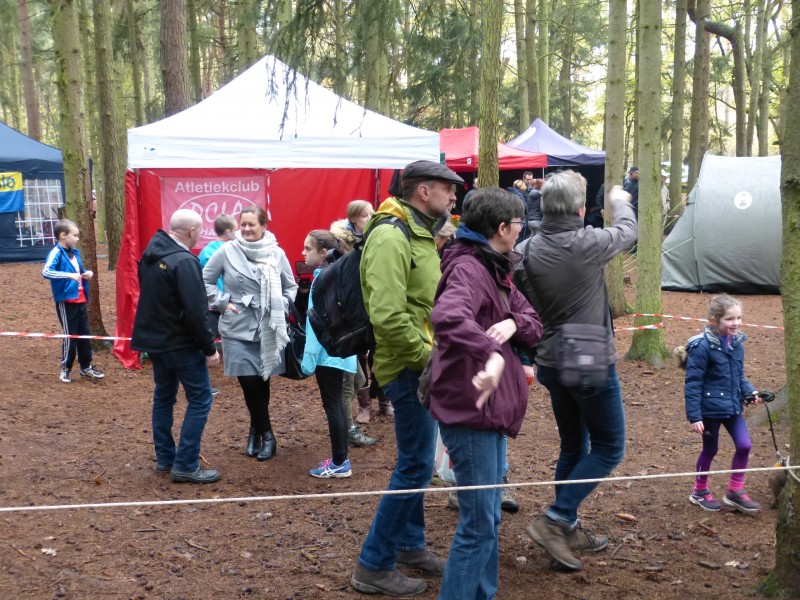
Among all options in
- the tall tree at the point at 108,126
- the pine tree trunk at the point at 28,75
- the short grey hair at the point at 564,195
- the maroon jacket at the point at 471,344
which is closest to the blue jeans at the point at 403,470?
the maroon jacket at the point at 471,344

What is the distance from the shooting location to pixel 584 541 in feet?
13.7

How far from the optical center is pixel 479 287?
314 centimetres

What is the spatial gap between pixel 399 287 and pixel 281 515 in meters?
2.09

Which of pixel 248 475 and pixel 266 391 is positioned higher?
pixel 266 391

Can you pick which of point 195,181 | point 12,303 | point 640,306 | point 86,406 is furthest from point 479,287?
point 12,303

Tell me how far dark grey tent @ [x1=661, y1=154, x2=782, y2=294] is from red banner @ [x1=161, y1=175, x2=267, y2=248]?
7040 millimetres

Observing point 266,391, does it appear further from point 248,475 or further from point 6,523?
point 6,523

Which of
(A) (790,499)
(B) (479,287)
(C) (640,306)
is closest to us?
(B) (479,287)

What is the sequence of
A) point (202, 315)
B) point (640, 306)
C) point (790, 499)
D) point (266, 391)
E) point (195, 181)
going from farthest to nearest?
point (195, 181), point (640, 306), point (266, 391), point (202, 315), point (790, 499)

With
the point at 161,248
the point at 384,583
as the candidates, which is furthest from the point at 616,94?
the point at 384,583

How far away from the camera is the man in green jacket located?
3.38 m

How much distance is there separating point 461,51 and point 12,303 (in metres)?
9.81

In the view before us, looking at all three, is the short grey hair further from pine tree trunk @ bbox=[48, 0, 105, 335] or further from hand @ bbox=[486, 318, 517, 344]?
pine tree trunk @ bbox=[48, 0, 105, 335]

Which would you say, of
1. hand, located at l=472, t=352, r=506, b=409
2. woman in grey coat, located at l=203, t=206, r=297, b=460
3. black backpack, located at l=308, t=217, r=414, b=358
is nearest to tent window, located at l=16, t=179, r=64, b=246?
woman in grey coat, located at l=203, t=206, r=297, b=460
